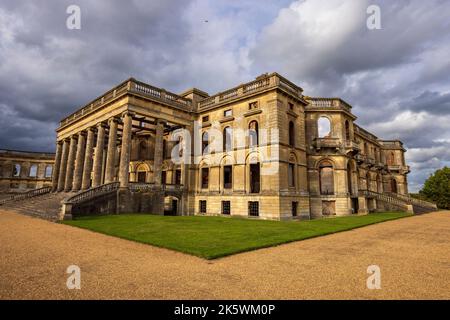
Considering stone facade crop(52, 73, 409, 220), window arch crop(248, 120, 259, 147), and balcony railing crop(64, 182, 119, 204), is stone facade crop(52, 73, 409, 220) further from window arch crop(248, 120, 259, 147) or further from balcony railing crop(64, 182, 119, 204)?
balcony railing crop(64, 182, 119, 204)

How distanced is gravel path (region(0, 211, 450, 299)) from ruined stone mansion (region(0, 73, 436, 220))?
11684 mm

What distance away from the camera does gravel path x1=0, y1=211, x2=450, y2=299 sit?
16.8 ft

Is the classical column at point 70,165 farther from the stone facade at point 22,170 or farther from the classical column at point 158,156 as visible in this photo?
the stone facade at point 22,170

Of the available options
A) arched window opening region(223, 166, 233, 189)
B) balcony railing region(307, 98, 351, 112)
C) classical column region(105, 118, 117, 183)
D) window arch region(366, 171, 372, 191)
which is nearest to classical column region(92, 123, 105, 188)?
classical column region(105, 118, 117, 183)

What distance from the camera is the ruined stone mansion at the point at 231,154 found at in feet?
74.3

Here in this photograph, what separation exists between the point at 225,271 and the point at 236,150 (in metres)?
19.1

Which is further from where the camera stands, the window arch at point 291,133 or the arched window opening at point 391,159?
the arched window opening at point 391,159

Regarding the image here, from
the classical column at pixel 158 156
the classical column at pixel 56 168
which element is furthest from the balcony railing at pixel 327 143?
the classical column at pixel 56 168

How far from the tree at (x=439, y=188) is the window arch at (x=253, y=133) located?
39.9 m

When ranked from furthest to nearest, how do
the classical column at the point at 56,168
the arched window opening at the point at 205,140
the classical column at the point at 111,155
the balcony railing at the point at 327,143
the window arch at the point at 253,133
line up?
the classical column at the point at 56,168 < the arched window opening at the point at 205,140 < the balcony railing at the point at 327,143 < the window arch at the point at 253,133 < the classical column at the point at 111,155

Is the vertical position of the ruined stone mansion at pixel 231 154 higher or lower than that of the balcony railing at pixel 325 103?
lower

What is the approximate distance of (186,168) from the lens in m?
28.4

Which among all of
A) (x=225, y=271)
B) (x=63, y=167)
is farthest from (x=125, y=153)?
(x=225, y=271)
